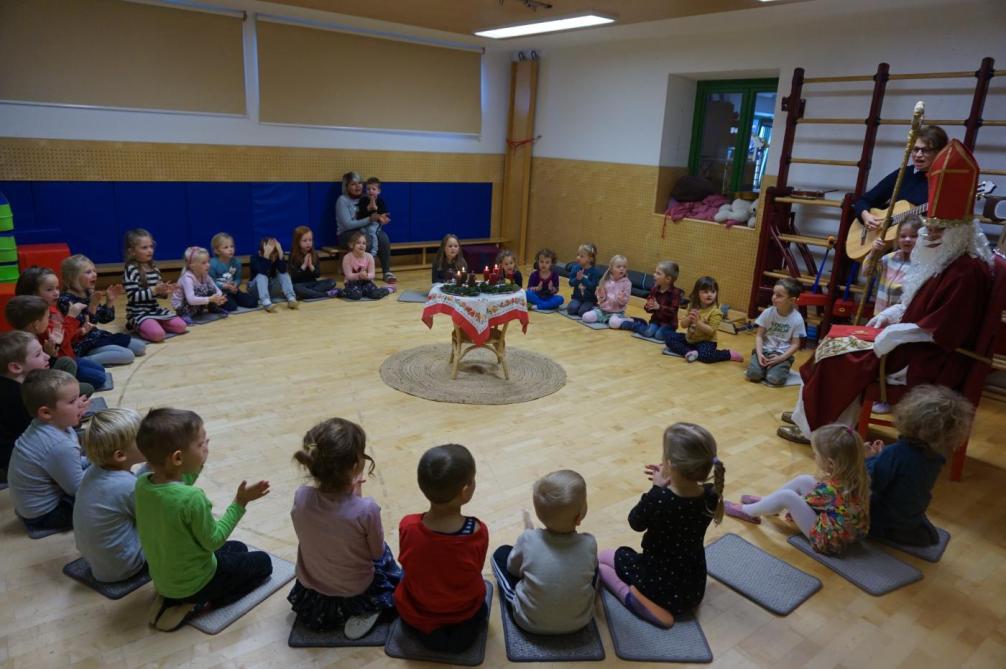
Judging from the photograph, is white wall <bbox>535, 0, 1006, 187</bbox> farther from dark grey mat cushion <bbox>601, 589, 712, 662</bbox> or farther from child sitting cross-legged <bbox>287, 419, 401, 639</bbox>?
child sitting cross-legged <bbox>287, 419, 401, 639</bbox>

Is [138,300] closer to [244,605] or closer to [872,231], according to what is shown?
[244,605]

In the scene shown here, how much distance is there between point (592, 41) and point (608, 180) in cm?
161

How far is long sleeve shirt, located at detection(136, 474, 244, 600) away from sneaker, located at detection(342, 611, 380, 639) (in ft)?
1.65

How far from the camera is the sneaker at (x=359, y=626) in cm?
221

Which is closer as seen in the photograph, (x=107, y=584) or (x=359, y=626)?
(x=359, y=626)

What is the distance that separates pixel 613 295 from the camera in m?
6.40

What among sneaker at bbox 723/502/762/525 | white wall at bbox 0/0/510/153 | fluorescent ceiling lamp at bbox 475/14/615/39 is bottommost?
sneaker at bbox 723/502/762/525

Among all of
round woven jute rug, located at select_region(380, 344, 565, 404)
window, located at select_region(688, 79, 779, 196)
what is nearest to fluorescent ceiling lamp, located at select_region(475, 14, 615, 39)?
window, located at select_region(688, 79, 779, 196)

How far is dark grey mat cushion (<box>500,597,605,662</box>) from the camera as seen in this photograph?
7.20ft

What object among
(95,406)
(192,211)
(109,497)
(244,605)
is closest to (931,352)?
(244,605)

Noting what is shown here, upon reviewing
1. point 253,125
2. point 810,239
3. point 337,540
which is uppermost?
point 253,125

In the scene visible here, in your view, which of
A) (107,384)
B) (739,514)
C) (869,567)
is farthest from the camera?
(107,384)

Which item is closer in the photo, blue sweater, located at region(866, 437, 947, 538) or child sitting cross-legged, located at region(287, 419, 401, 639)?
child sitting cross-legged, located at region(287, 419, 401, 639)

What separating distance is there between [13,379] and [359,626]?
1971 millimetres
